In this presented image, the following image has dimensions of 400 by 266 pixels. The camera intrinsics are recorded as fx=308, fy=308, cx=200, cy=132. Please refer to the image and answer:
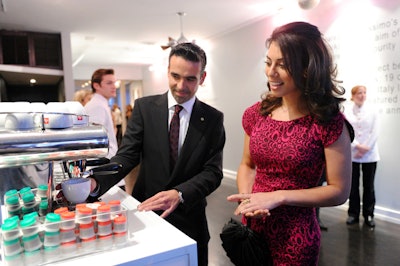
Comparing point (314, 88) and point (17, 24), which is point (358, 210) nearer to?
point (314, 88)

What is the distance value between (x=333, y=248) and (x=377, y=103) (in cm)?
185

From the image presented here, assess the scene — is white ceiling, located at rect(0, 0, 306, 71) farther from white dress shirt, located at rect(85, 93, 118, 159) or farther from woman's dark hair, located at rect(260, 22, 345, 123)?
woman's dark hair, located at rect(260, 22, 345, 123)

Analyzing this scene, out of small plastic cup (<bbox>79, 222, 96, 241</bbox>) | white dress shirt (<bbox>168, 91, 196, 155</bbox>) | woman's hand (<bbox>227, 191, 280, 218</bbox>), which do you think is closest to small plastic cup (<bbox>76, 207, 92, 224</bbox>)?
small plastic cup (<bbox>79, 222, 96, 241</bbox>)

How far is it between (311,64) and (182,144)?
2.19 ft

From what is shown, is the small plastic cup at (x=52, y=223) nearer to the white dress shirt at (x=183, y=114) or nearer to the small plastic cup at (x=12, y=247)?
the small plastic cup at (x=12, y=247)

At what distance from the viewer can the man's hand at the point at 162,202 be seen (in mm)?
1065

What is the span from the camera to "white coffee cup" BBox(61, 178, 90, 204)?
0.94m

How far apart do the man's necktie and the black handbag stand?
1.46ft

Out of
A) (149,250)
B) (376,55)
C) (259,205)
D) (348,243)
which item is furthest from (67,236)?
(376,55)

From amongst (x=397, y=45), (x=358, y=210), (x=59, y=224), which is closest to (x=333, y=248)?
(x=358, y=210)

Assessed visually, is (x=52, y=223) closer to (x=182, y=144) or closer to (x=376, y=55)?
(x=182, y=144)

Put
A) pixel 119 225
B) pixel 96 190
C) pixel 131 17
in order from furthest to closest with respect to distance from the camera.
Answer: pixel 131 17
pixel 96 190
pixel 119 225

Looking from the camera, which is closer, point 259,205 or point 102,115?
point 259,205

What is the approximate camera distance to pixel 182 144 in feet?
4.63
